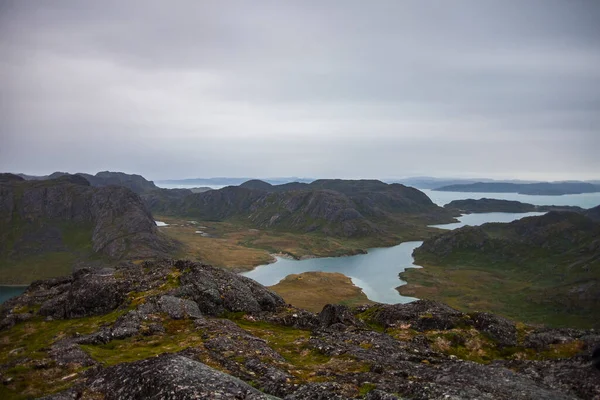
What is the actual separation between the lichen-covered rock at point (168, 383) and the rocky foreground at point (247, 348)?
0.08 metres

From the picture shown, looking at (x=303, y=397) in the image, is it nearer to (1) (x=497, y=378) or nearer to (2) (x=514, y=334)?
(1) (x=497, y=378)

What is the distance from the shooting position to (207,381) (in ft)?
67.3

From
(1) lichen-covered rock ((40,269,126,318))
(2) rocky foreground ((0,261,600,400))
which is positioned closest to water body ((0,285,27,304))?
(2) rocky foreground ((0,261,600,400))

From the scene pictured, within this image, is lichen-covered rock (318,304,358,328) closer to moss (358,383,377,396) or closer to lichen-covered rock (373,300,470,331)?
lichen-covered rock (373,300,470,331)

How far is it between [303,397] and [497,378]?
628 inches

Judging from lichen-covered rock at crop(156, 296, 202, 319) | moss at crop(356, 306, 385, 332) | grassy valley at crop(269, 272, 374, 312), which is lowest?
grassy valley at crop(269, 272, 374, 312)

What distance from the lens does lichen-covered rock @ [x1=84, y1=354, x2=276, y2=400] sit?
19.4 metres

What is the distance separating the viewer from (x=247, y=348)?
33.1m

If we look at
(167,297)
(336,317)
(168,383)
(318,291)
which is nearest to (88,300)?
(167,297)

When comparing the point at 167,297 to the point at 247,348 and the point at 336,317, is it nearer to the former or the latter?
the point at 247,348

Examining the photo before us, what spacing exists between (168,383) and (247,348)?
542 inches

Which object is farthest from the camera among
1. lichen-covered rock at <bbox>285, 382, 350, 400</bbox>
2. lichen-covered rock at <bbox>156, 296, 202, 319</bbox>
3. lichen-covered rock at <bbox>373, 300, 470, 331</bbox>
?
lichen-covered rock at <bbox>373, 300, 470, 331</bbox>

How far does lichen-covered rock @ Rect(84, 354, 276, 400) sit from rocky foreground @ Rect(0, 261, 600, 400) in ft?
0.27

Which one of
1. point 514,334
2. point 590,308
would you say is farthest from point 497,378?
point 590,308
